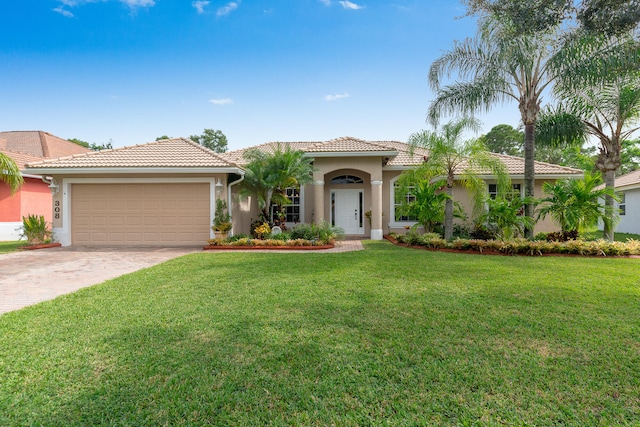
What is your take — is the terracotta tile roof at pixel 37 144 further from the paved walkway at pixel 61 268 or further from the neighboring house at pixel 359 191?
the neighboring house at pixel 359 191

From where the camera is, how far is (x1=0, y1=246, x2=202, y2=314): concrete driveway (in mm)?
5754

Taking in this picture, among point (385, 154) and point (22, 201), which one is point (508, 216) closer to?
point (385, 154)

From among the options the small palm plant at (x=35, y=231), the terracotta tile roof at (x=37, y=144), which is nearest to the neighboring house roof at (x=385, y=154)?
the small palm plant at (x=35, y=231)

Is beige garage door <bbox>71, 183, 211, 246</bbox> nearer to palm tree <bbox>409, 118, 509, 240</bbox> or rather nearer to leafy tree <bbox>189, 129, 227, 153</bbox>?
palm tree <bbox>409, 118, 509, 240</bbox>

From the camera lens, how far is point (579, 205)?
1063 centimetres

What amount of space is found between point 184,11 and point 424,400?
49.4 ft

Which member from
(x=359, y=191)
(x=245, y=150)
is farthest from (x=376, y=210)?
(x=245, y=150)

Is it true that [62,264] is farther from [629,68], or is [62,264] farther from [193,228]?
[629,68]

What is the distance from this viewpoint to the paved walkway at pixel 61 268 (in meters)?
5.75

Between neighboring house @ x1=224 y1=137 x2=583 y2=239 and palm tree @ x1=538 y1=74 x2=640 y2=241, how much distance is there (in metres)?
2.06

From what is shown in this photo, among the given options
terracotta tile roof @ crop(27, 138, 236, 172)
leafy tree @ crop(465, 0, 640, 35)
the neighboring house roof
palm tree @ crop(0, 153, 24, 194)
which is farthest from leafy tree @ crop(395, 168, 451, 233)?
palm tree @ crop(0, 153, 24, 194)

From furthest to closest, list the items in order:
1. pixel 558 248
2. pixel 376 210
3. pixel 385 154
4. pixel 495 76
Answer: pixel 376 210 → pixel 385 154 → pixel 495 76 → pixel 558 248

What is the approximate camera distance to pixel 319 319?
4.25 m

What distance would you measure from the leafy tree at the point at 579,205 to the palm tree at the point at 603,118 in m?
1.11
